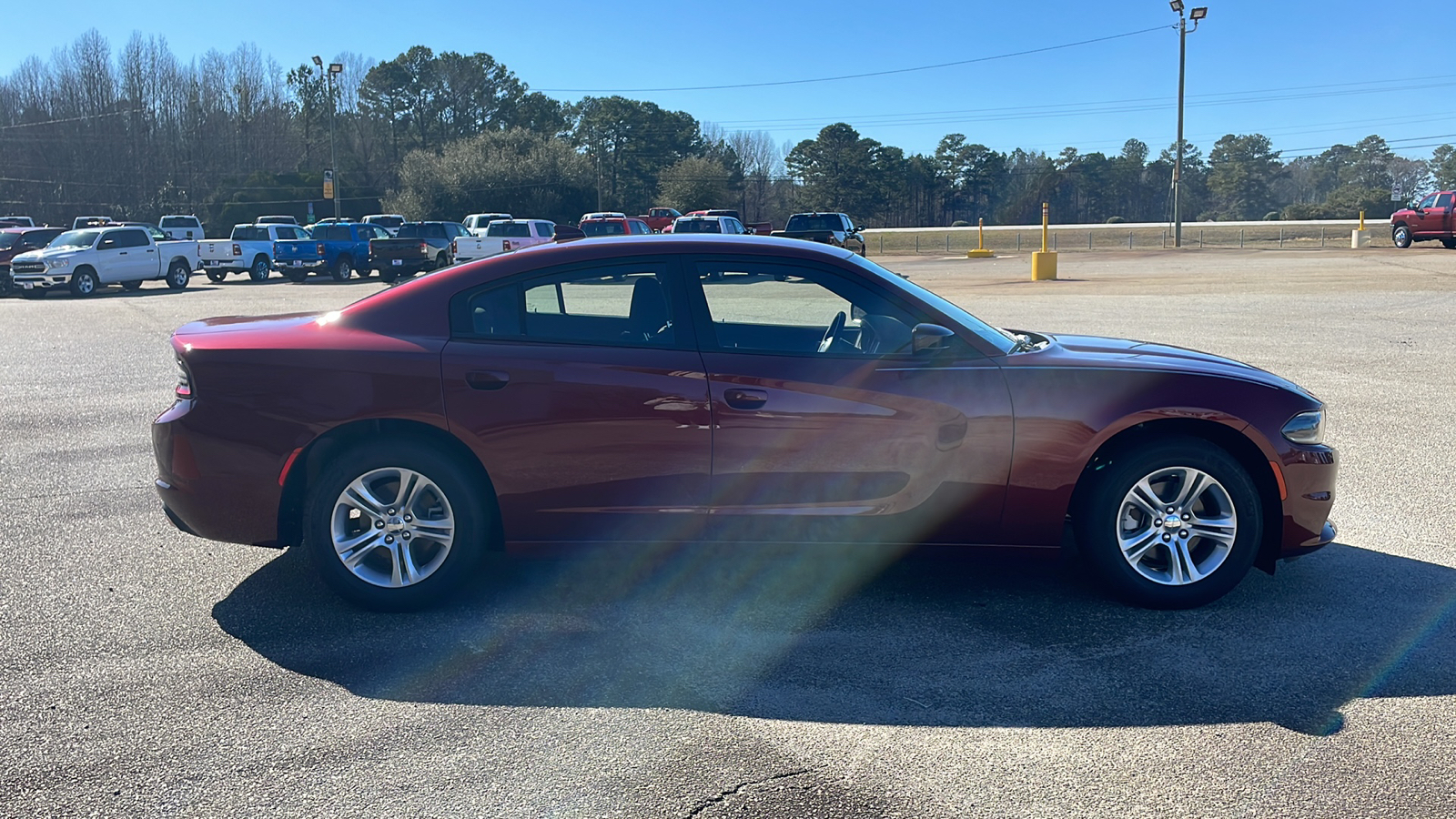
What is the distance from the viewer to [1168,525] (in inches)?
181

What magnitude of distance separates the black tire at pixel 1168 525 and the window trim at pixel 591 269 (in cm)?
182

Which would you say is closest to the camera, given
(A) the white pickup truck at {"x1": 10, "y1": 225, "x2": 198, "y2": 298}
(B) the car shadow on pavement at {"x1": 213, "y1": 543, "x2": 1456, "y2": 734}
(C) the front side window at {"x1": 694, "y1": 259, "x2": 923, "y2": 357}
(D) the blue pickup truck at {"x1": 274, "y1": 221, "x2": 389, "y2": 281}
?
(B) the car shadow on pavement at {"x1": 213, "y1": 543, "x2": 1456, "y2": 734}

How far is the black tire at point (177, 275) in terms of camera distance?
97.6ft

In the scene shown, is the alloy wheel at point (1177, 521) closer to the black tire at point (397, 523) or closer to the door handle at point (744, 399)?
the door handle at point (744, 399)

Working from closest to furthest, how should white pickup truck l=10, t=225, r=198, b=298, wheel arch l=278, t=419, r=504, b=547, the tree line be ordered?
wheel arch l=278, t=419, r=504, b=547, white pickup truck l=10, t=225, r=198, b=298, the tree line

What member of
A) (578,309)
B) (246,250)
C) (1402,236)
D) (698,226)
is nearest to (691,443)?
(578,309)

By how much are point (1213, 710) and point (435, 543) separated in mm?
3031

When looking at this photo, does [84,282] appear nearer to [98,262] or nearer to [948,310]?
[98,262]

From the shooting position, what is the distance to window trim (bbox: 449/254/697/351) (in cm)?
463

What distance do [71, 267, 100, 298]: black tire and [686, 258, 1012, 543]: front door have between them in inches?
1091

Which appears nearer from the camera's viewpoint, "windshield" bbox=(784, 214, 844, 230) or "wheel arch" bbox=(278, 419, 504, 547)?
"wheel arch" bbox=(278, 419, 504, 547)

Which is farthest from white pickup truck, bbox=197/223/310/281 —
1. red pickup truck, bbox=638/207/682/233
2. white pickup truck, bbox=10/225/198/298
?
red pickup truck, bbox=638/207/682/233

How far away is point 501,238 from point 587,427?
30.3 meters

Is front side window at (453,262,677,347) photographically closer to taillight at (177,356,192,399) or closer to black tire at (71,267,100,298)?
taillight at (177,356,192,399)
